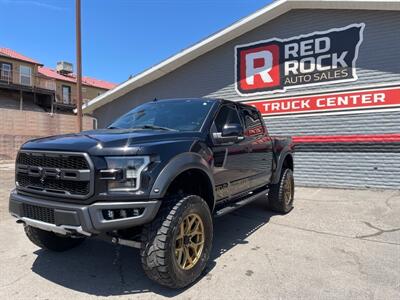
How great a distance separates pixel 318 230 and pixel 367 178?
180 inches

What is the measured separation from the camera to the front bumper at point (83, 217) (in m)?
3.15

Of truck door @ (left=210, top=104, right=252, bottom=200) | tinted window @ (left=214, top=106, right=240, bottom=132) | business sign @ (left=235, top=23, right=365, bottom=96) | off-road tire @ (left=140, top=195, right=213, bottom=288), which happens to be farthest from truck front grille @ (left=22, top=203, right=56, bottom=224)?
business sign @ (left=235, top=23, right=365, bottom=96)

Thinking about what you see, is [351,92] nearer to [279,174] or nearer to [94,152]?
[279,174]

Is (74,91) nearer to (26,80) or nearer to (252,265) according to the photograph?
(26,80)

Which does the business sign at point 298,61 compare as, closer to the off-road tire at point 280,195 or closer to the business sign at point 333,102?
the business sign at point 333,102

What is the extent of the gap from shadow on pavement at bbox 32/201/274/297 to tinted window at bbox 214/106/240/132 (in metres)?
1.69

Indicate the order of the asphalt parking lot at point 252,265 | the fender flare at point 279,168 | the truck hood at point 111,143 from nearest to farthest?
1. the truck hood at point 111,143
2. the asphalt parking lot at point 252,265
3. the fender flare at point 279,168

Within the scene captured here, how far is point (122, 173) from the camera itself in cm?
327

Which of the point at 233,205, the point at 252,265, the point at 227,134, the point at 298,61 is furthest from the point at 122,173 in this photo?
the point at 298,61

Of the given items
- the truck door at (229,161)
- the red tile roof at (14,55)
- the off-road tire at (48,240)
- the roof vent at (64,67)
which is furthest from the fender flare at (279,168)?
the roof vent at (64,67)

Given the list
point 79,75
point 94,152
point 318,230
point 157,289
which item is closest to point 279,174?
point 318,230

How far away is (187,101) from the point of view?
200 inches

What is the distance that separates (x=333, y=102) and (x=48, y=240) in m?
8.28

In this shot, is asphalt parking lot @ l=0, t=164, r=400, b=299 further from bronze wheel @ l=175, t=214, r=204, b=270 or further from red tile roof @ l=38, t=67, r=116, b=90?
red tile roof @ l=38, t=67, r=116, b=90
